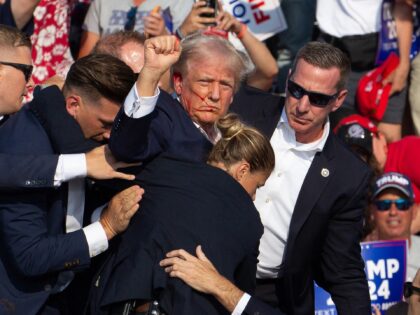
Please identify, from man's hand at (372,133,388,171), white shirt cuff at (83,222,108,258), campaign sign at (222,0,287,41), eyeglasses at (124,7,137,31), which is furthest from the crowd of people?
man's hand at (372,133,388,171)

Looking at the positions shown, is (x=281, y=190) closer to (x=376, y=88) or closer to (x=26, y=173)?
(x=26, y=173)

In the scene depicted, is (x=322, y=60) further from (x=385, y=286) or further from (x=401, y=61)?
(x=401, y=61)

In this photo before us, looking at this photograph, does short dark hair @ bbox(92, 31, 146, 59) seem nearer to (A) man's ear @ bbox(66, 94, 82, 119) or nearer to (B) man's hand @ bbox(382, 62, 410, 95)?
(A) man's ear @ bbox(66, 94, 82, 119)

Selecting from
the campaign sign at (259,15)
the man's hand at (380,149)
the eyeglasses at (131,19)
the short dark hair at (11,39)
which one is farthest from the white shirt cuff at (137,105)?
the campaign sign at (259,15)

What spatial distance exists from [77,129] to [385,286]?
8.24 ft

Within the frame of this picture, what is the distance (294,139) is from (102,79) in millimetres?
1306

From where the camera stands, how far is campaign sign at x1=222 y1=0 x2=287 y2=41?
7.35 m

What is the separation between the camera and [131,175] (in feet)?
13.7

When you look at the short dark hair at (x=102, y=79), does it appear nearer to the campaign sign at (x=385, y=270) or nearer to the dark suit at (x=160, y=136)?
the dark suit at (x=160, y=136)

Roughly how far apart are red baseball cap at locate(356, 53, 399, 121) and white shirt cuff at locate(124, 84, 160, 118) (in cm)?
362

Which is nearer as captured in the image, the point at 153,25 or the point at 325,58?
the point at 325,58

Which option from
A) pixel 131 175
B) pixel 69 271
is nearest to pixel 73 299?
pixel 69 271

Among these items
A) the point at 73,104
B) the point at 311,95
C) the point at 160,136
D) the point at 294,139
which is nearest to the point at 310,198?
the point at 294,139

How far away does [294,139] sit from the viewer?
5234mm
